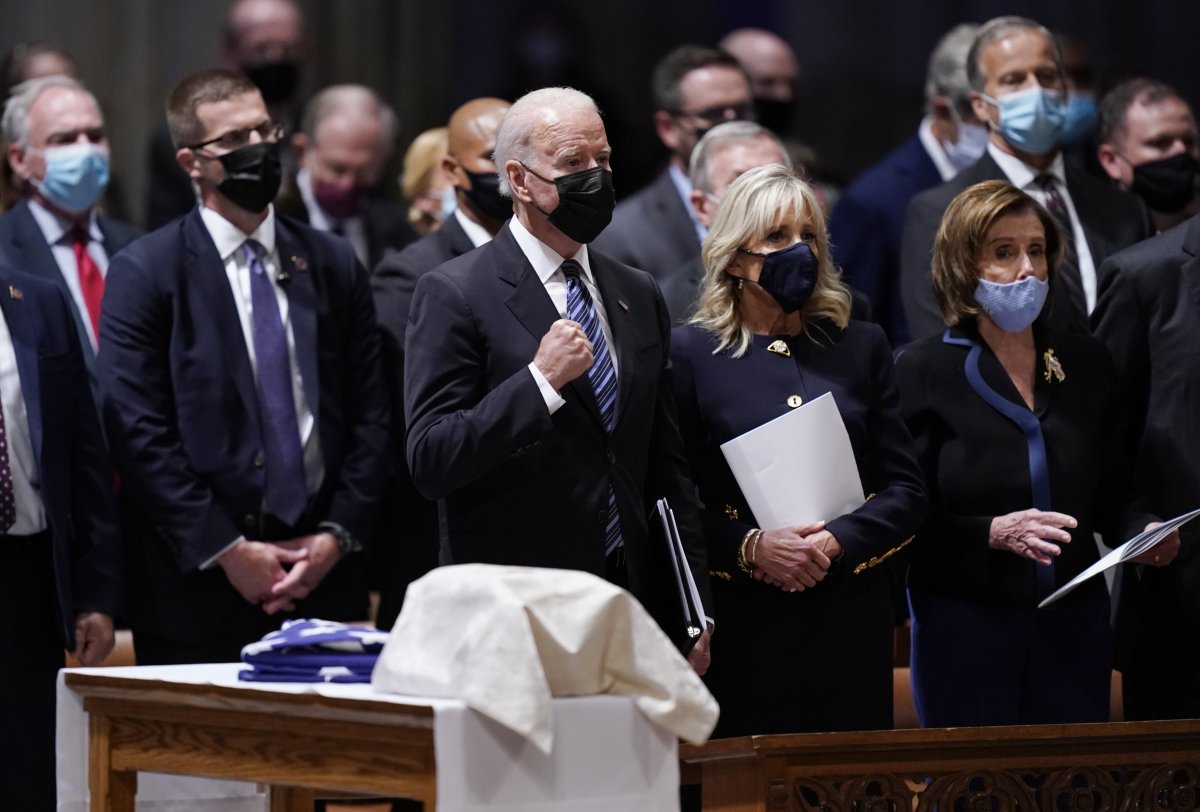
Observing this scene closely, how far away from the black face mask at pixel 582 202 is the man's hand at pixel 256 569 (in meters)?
1.16

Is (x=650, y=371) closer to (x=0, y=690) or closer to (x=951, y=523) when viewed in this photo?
(x=951, y=523)

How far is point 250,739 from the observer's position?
3.05m

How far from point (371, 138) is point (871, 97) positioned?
244cm

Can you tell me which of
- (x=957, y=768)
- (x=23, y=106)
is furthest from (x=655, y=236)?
(x=957, y=768)

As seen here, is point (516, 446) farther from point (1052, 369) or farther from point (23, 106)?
point (23, 106)

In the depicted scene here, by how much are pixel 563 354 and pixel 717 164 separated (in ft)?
5.35

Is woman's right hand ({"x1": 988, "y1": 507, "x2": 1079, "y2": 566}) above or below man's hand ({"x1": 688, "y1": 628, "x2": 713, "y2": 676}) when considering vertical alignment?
above

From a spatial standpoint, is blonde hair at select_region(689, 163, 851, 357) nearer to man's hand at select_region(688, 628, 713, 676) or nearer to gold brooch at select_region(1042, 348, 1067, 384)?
gold brooch at select_region(1042, 348, 1067, 384)

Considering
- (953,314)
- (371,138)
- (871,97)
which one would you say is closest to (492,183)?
(953,314)

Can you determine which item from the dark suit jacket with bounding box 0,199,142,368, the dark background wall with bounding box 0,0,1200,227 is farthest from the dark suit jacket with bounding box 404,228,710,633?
the dark background wall with bounding box 0,0,1200,227

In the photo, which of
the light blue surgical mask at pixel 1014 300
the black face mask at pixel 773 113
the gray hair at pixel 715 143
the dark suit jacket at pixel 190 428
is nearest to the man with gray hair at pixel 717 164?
the gray hair at pixel 715 143

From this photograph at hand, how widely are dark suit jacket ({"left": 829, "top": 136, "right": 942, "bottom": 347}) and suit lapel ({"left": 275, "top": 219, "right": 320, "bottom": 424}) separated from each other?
159 centimetres

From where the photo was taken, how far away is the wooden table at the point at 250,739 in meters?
2.87

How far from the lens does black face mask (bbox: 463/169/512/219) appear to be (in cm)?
493
